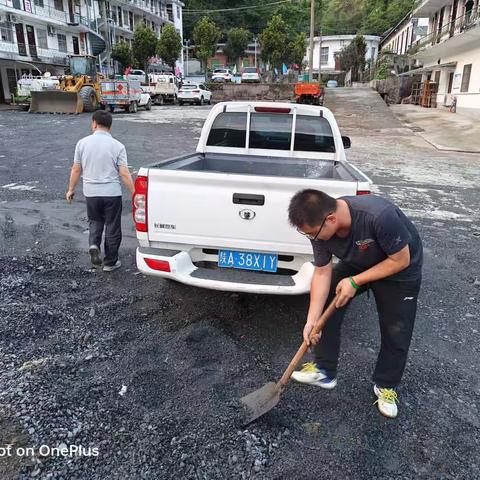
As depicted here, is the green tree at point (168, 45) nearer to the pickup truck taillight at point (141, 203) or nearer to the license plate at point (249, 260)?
the pickup truck taillight at point (141, 203)

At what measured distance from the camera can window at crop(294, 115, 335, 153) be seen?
5.18 m

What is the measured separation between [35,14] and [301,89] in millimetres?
21356

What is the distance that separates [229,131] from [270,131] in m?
0.47

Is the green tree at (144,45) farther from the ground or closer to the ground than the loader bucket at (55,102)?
farther from the ground

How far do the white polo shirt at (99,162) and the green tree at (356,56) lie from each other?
49.5m

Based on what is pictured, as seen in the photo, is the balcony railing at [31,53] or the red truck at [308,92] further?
the balcony railing at [31,53]

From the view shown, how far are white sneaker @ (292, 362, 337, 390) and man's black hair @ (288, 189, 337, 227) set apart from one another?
1165 millimetres

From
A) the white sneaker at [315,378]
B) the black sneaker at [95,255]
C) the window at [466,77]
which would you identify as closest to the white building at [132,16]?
the window at [466,77]

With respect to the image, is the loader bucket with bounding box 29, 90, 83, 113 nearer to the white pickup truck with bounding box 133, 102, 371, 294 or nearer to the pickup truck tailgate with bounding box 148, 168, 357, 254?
the white pickup truck with bounding box 133, 102, 371, 294

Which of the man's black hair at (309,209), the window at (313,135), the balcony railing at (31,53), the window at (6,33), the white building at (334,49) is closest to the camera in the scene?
the man's black hair at (309,209)

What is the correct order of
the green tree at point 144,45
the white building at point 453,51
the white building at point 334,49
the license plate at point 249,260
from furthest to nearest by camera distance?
the white building at point 334,49
the green tree at point 144,45
the white building at point 453,51
the license plate at point 249,260

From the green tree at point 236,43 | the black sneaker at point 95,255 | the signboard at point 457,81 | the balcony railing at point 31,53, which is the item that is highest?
the green tree at point 236,43

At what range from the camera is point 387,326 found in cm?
273

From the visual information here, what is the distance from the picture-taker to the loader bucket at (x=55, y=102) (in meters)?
22.6
